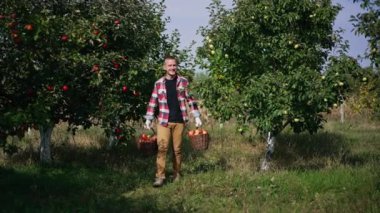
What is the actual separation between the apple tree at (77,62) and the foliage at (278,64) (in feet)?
4.72

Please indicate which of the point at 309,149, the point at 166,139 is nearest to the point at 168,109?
the point at 166,139

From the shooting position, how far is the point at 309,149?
45.2ft

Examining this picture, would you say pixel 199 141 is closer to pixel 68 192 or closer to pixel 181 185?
pixel 181 185

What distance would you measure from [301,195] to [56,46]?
172 inches

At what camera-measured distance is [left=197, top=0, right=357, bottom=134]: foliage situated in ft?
27.6

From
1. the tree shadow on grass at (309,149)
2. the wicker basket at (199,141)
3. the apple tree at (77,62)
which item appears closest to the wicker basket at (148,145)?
the wicker basket at (199,141)

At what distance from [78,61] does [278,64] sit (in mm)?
3787

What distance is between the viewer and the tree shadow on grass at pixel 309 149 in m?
11.2

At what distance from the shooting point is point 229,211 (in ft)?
21.2

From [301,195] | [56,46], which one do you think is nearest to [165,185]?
[301,195]

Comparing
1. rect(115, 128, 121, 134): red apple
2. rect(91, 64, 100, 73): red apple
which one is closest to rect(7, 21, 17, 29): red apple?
rect(91, 64, 100, 73): red apple

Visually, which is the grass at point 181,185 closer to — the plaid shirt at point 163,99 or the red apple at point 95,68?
the plaid shirt at point 163,99

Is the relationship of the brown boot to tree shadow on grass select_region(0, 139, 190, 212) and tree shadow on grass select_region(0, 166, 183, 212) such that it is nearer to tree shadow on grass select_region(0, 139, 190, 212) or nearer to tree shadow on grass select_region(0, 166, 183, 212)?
tree shadow on grass select_region(0, 139, 190, 212)

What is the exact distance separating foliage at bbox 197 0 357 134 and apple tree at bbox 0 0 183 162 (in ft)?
4.72
